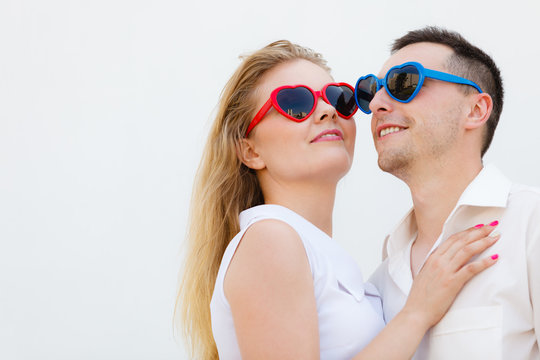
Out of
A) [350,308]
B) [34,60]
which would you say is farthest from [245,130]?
[34,60]

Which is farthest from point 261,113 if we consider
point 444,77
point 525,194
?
point 525,194

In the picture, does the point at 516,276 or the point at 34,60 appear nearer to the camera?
the point at 516,276

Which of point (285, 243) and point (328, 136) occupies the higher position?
point (328, 136)

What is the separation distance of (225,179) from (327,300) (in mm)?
968

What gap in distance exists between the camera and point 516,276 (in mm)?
2574

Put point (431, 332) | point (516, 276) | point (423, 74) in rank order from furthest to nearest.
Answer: point (423, 74) < point (431, 332) < point (516, 276)

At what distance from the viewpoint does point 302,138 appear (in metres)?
3.19

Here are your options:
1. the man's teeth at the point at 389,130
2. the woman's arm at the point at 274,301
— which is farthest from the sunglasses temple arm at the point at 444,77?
the woman's arm at the point at 274,301

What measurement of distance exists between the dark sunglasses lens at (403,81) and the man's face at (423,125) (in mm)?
44

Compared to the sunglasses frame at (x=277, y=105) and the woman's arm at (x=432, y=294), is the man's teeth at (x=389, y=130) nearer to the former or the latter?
the sunglasses frame at (x=277, y=105)

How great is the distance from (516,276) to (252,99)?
162 cm

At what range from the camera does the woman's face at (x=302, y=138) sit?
3.17 meters

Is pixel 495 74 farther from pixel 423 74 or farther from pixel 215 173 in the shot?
pixel 215 173

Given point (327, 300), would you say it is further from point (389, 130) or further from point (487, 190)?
point (389, 130)
